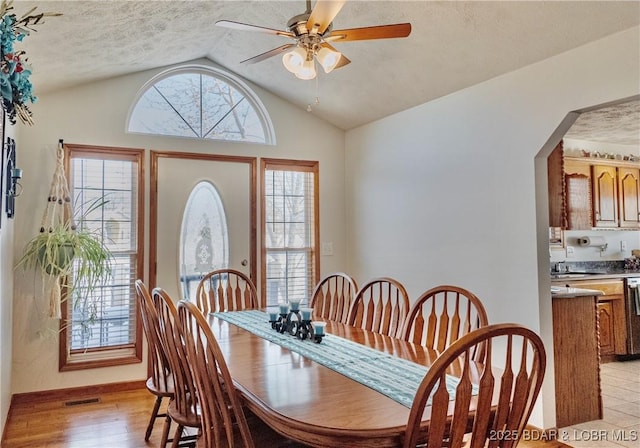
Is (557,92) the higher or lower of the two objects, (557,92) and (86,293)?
the higher

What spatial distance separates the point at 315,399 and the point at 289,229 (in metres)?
3.36

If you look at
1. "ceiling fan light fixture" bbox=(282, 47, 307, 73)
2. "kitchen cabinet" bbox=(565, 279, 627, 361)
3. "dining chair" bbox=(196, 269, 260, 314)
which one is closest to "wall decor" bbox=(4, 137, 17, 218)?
"dining chair" bbox=(196, 269, 260, 314)

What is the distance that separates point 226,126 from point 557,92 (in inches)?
116

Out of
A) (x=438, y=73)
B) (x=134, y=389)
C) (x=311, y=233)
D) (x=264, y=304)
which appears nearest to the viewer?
(x=438, y=73)

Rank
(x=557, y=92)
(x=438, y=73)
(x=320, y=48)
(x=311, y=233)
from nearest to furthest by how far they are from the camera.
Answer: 1. (x=320, y=48)
2. (x=557, y=92)
3. (x=438, y=73)
4. (x=311, y=233)

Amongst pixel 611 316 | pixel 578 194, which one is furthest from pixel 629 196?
pixel 611 316

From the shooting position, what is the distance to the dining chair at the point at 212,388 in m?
1.49

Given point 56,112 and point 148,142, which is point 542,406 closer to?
point 148,142

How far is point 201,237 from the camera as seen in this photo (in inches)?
172

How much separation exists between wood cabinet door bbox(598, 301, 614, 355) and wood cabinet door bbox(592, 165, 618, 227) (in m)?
1.01

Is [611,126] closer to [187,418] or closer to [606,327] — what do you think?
[606,327]

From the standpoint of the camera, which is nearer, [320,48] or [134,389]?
[320,48]

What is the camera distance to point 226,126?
15.0ft

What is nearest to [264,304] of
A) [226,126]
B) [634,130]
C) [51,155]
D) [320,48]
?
[226,126]
